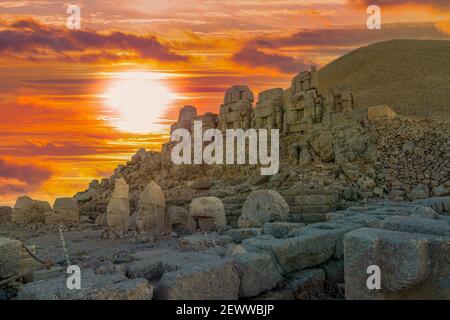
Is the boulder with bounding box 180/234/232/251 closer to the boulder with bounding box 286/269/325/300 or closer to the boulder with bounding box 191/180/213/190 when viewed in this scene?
the boulder with bounding box 286/269/325/300

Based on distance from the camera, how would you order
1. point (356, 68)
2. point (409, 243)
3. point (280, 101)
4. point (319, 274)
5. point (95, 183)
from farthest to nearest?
point (356, 68)
point (95, 183)
point (280, 101)
point (319, 274)
point (409, 243)

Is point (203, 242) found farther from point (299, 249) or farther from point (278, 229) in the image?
point (299, 249)

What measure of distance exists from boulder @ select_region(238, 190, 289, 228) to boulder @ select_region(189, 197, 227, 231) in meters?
1.20

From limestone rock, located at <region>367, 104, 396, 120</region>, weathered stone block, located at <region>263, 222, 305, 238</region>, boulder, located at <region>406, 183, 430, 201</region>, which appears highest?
limestone rock, located at <region>367, 104, 396, 120</region>

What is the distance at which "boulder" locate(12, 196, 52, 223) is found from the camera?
64.6 ft

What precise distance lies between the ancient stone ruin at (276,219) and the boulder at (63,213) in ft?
0.17

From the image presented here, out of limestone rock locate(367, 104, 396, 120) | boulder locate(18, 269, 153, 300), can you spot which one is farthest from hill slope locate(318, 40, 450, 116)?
boulder locate(18, 269, 153, 300)

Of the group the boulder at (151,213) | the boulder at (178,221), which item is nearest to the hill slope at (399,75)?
the boulder at (178,221)

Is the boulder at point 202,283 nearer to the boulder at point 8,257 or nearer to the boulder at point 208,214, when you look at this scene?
the boulder at point 8,257

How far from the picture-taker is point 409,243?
434cm

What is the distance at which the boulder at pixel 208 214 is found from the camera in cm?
1366
